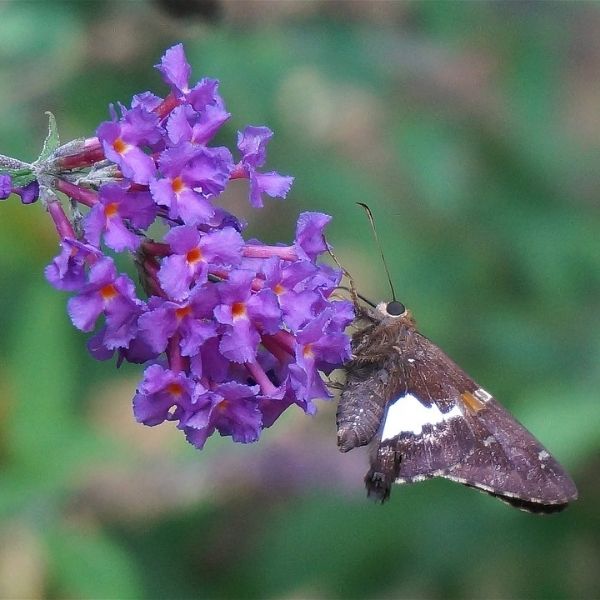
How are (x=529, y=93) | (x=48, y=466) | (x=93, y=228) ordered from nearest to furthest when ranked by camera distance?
(x=93, y=228) < (x=48, y=466) < (x=529, y=93)

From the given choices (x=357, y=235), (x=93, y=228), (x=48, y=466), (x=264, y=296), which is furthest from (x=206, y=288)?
(x=357, y=235)

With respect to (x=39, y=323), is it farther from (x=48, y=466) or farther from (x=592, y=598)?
(x=592, y=598)

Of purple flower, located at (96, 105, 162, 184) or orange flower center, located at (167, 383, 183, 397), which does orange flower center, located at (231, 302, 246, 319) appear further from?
purple flower, located at (96, 105, 162, 184)

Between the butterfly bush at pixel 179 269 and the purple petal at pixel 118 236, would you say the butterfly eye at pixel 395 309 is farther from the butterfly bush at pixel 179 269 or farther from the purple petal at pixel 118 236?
the purple petal at pixel 118 236

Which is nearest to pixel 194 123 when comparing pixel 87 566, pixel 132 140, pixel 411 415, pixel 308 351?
pixel 132 140

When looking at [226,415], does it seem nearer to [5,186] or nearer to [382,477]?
[382,477]

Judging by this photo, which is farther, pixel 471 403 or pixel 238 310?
pixel 471 403
